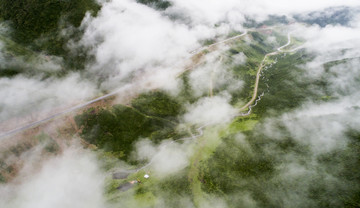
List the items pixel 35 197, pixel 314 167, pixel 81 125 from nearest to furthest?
pixel 35 197 → pixel 314 167 → pixel 81 125

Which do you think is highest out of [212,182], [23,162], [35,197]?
[23,162]

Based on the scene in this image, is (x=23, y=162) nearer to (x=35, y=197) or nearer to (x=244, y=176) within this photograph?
(x=35, y=197)

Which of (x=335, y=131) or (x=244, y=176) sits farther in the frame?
(x=335, y=131)

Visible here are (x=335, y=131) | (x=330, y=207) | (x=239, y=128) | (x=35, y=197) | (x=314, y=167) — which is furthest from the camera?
(x=239, y=128)

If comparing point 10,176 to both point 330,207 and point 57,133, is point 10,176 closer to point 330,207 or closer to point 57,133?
point 57,133

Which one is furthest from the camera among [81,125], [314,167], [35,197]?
[81,125]

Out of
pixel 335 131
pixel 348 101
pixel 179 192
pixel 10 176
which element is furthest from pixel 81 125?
pixel 348 101

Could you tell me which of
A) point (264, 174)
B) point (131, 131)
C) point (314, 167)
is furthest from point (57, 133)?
point (314, 167)

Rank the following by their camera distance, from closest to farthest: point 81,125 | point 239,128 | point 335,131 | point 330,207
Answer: point 330,207, point 335,131, point 81,125, point 239,128

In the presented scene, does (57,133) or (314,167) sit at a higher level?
(57,133)
